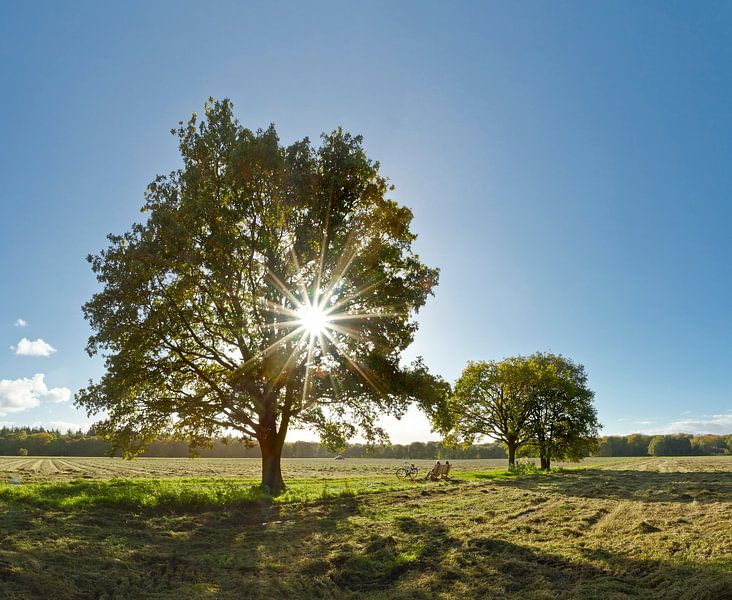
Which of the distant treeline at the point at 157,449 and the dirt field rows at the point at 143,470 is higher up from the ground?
the dirt field rows at the point at 143,470

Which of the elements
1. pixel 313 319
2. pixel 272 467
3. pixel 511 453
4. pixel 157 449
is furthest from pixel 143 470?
pixel 157 449

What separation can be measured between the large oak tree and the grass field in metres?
5.25

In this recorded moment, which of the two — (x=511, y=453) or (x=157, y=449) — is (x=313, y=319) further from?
(x=157, y=449)

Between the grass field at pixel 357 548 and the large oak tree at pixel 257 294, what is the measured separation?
5249mm

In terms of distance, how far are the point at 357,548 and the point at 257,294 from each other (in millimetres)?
13599

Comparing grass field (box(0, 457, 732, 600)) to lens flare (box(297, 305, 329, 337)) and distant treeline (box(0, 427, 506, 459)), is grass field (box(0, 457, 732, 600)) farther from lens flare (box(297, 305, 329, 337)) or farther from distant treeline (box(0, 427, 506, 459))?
distant treeline (box(0, 427, 506, 459))

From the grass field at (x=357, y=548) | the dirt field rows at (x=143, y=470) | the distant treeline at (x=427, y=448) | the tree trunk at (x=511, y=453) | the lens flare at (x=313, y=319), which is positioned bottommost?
the distant treeline at (x=427, y=448)

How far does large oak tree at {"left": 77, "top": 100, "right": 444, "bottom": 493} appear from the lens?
20812mm

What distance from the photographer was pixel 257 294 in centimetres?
2262

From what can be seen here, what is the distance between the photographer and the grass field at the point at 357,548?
8445 millimetres

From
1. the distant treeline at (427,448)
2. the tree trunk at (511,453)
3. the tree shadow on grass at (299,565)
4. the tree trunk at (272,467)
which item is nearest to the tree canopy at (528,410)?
the tree trunk at (511,453)

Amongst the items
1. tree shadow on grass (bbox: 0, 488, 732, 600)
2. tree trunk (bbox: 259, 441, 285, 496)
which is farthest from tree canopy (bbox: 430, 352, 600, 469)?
tree shadow on grass (bbox: 0, 488, 732, 600)

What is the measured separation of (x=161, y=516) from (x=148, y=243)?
1100cm

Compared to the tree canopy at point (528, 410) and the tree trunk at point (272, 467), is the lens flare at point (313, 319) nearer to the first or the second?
the tree trunk at point (272, 467)
